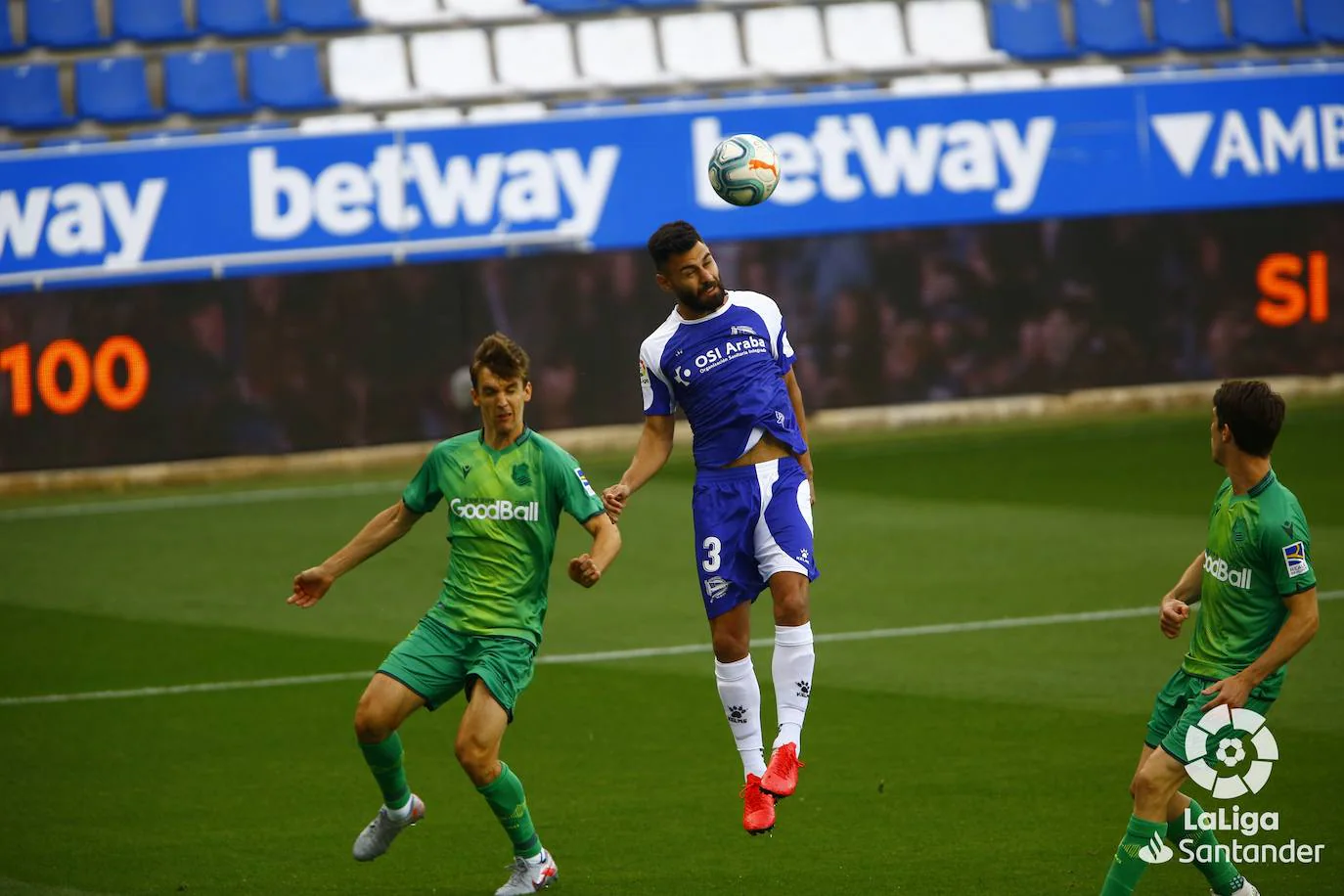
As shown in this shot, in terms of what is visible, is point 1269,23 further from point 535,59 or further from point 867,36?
point 535,59

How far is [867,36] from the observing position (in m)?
23.9

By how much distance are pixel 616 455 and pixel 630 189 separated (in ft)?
16.4

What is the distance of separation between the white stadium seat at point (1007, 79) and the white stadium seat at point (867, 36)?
2.90ft

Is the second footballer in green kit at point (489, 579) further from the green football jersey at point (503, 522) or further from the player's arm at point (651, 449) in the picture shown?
the player's arm at point (651, 449)

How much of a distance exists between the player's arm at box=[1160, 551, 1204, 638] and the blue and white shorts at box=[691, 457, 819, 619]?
5.73 ft

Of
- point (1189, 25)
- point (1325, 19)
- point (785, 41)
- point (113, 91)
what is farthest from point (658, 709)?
point (1325, 19)

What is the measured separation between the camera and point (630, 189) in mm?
21469

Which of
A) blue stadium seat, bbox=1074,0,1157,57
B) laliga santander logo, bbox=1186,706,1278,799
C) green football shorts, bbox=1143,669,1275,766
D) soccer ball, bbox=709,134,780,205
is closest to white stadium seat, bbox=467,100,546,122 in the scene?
→ blue stadium seat, bbox=1074,0,1157,57

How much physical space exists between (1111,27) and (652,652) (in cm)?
1616

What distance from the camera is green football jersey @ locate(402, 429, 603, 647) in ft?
23.9

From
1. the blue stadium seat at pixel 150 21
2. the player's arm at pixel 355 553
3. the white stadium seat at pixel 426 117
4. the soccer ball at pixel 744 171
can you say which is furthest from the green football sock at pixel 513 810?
the blue stadium seat at pixel 150 21

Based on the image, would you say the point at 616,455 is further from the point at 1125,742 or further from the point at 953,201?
the point at 1125,742

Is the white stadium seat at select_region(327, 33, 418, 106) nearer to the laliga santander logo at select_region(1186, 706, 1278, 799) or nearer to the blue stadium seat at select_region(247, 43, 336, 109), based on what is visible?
the blue stadium seat at select_region(247, 43, 336, 109)

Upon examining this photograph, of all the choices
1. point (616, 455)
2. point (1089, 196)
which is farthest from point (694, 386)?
point (1089, 196)
